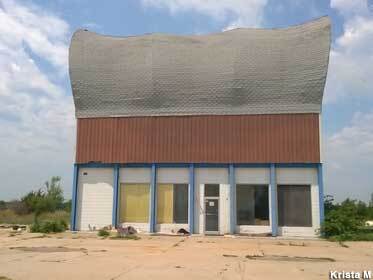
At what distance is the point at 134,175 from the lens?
3064 centimetres

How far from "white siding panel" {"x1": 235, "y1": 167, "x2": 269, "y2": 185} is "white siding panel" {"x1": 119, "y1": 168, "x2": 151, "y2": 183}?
6.15m

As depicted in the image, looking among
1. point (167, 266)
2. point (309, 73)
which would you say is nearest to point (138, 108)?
point (309, 73)

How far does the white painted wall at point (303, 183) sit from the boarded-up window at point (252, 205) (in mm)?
1229

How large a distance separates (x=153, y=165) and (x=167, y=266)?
16.1 metres

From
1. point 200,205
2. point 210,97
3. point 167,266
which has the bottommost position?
point 167,266

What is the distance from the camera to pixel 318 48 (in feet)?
95.1

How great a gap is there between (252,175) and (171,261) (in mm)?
14679

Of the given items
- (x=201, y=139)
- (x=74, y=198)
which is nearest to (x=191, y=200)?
(x=201, y=139)

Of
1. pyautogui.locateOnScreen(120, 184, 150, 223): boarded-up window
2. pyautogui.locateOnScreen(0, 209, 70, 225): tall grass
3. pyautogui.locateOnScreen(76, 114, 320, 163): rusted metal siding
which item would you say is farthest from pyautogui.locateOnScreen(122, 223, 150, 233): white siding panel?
pyautogui.locateOnScreen(0, 209, 70, 225): tall grass

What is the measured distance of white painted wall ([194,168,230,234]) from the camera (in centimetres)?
2906

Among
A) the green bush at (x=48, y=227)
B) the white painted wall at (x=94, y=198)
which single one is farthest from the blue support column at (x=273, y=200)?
the green bush at (x=48, y=227)

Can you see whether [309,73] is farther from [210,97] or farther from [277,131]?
[210,97]

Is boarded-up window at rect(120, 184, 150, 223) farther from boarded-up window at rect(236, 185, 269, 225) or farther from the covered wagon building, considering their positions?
boarded-up window at rect(236, 185, 269, 225)

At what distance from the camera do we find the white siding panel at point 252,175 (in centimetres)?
2894
